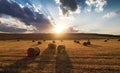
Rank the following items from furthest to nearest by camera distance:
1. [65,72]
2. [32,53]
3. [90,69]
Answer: [32,53]
[90,69]
[65,72]

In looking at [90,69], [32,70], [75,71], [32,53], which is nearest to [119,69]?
[90,69]

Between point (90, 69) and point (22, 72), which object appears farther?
point (90, 69)

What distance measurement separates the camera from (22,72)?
13711mm

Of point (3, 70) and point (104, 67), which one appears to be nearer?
point (3, 70)

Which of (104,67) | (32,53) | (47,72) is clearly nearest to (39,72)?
(47,72)

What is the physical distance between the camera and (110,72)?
13.6 metres

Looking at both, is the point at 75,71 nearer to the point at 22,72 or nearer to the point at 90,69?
the point at 90,69

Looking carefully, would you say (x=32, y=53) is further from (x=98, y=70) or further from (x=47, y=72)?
(x=98, y=70)

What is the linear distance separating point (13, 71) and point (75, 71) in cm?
542

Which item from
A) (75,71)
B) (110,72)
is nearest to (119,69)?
(110,72)

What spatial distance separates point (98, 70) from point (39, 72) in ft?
17.1

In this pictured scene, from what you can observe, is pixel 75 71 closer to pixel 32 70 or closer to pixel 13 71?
pixel 32 70

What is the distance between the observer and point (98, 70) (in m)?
14.3

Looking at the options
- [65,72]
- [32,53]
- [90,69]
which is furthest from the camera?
[32,53]
